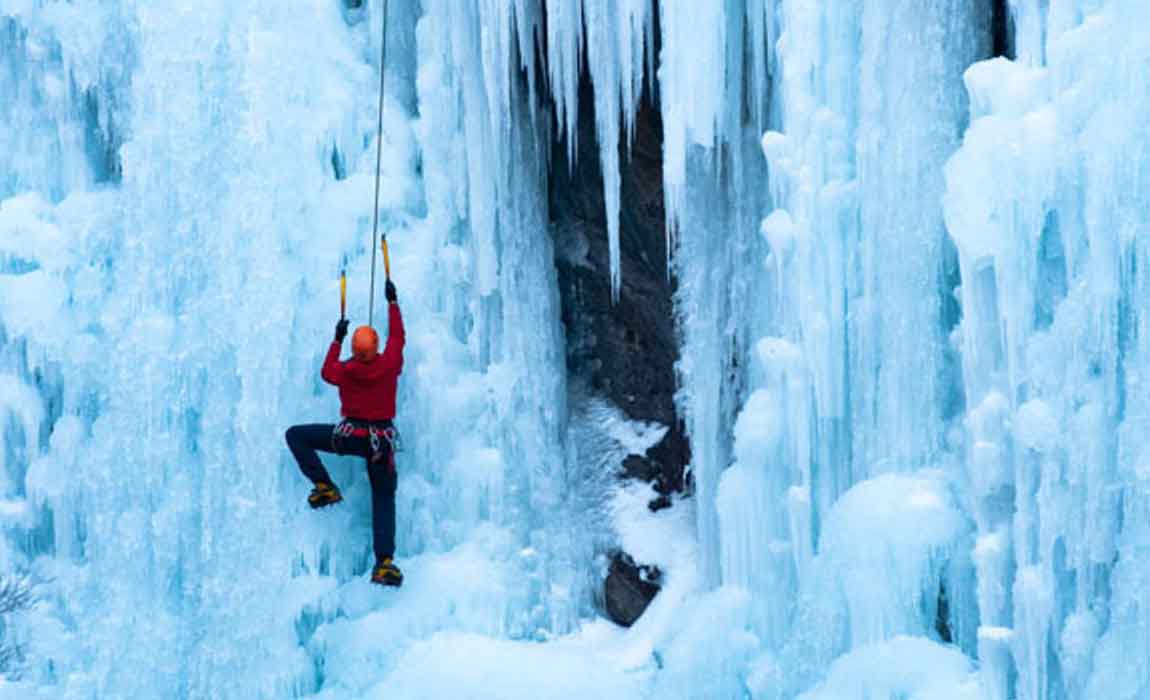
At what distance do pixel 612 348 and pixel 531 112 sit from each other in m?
1.27

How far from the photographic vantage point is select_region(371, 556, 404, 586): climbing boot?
305 inches

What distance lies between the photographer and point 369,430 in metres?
7.66

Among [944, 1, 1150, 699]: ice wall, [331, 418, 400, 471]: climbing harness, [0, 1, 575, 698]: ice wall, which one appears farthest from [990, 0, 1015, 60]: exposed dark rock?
[331, 418, 400, 471]: climbing harness

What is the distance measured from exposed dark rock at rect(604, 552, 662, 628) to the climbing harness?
144cm

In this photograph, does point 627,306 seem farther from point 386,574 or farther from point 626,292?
point 386,574

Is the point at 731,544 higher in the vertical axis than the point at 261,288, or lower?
lower

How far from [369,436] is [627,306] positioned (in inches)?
66.5

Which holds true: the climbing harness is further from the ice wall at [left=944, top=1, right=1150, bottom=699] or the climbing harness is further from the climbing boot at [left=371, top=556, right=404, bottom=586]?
the ice wall at [left=944, top=1, right=1150, bottom=699]

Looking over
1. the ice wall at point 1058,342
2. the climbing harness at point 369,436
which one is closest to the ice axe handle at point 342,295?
the climbing harness at point 369,436

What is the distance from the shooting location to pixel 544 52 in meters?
8.59

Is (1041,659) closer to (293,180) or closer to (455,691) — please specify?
(455,691)

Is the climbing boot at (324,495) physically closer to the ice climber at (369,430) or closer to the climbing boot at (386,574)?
the ice climber at (369,430)

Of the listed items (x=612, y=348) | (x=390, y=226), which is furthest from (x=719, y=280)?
(x=390, y=226)

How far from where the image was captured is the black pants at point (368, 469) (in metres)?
7.70
